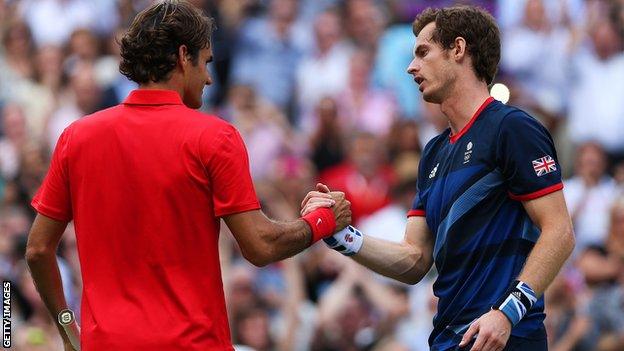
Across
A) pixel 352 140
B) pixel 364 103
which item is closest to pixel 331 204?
pixel 352 140

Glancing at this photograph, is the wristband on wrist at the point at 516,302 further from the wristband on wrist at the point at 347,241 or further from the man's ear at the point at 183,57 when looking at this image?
the man's ear at the point at 183,57

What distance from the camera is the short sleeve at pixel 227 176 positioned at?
188 inches

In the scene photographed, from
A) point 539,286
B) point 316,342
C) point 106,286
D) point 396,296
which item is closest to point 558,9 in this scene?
point 396,296

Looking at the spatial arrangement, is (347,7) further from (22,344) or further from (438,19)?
(438,19)

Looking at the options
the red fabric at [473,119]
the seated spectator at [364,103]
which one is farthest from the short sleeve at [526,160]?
the seated spectator at [364,103]

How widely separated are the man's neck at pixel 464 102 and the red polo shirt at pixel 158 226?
124 cm

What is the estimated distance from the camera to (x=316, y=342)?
37.3 ft

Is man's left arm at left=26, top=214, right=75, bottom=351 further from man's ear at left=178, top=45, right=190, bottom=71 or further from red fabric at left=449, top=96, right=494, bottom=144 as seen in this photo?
red fabric at left=449, top=96, right=494, bottom=144

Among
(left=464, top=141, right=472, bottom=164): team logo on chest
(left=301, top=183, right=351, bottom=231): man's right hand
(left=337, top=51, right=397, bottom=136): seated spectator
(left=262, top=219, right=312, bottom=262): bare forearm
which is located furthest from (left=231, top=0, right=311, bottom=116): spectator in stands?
(left=262, top=219, right=312, bottom=262): bare forearm

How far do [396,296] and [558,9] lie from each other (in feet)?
10.7

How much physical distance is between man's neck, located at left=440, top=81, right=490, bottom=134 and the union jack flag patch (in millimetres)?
532

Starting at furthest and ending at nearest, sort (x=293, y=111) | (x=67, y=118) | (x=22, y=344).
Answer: (x=67, y=118) → (x=293, y=111) → (x=22, y=344)

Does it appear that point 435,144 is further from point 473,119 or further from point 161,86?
→ point 161,86

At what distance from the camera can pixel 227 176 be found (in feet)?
15.7
